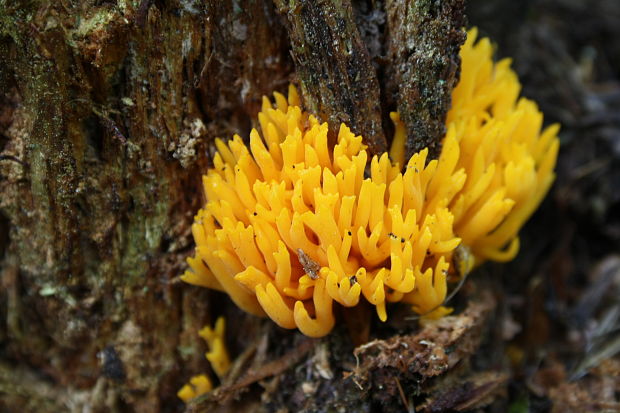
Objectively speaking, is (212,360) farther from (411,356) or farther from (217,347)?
(411,356)

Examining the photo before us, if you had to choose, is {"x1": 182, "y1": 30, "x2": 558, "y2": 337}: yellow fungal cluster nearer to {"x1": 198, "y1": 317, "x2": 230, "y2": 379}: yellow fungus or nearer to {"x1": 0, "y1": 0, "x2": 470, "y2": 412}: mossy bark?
{"x1": 0, "y1": 0, "x2": 470, "y2": 412}: mossy bark

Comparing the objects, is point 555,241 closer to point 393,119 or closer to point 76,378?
point 393,119

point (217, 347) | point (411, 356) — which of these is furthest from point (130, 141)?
point (411, 356)

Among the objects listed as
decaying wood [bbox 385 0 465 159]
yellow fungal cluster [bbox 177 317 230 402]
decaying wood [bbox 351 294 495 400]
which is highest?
decaying wood [bbox 385 0 465 159]

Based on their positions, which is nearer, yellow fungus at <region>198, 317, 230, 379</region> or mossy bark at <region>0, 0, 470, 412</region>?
mossy bark at <region>0, 0, 470, 412</region>

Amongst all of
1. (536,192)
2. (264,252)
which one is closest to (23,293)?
(264,252)

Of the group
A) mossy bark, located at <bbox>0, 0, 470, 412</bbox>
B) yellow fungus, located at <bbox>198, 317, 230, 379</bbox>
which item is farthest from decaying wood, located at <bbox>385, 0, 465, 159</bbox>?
yellow fungus, located at <bbox>198, 317, 230, 379</bbox>

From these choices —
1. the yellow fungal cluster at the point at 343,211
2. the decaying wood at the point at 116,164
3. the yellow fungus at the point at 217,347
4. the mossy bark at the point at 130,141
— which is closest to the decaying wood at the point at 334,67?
the mossy bark at the point at 130,141

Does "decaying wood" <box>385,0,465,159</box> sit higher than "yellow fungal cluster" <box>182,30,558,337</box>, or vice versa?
"decaying wood" <box>385,0,465,159</box>
